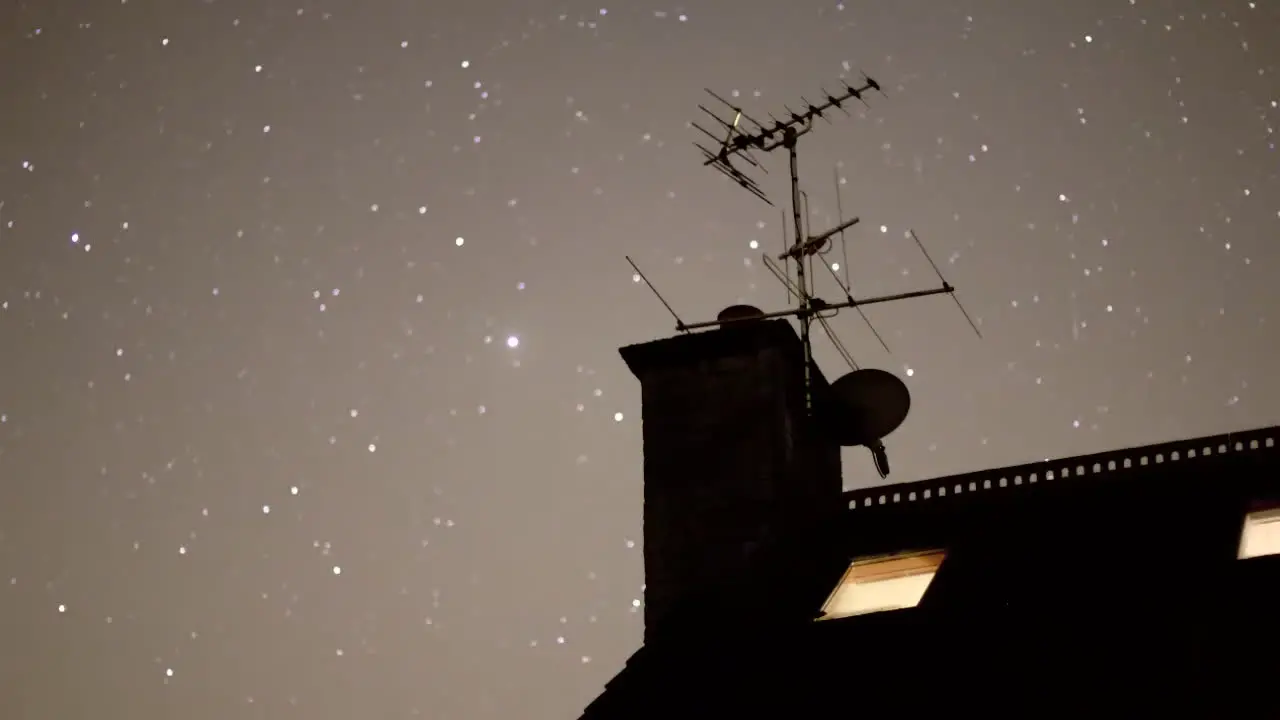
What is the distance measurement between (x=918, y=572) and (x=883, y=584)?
39cm

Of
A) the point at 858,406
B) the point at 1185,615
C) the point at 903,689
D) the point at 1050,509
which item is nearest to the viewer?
the point at 1185,615

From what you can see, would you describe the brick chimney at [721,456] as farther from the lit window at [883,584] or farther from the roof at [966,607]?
the lit window at [883,584]

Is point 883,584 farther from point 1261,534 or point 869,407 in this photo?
point 1261,534

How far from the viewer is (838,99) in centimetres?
1978

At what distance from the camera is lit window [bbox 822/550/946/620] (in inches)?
593

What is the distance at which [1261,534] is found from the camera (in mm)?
13859

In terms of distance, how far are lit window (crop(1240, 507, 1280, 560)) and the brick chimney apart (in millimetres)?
4985

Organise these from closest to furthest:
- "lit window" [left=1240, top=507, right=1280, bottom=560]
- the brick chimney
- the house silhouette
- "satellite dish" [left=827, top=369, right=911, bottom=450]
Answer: the house silhouette, "lit window" [left=1240, top=507, right=1280, bottom=560], the brick chimney, "satellite dish" [left=827, top=369, right=911, bottom=450]

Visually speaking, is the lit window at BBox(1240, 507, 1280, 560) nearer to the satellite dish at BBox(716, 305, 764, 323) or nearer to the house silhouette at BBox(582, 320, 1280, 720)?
the house silhouette at BBox(582, 320, 1280, 720)

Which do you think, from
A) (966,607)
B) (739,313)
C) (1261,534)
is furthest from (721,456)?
(1261,534)

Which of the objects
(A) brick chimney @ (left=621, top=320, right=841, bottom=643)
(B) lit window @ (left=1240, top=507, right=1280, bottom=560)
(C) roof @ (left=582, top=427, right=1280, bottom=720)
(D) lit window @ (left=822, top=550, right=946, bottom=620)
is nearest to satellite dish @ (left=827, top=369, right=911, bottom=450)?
(A) brick chimney @ (left=621, top=320, right=841, bottom=643)

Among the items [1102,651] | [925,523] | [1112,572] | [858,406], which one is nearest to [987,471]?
[925,523]

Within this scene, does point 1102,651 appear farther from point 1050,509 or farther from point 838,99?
point 838,99

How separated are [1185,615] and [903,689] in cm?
246
